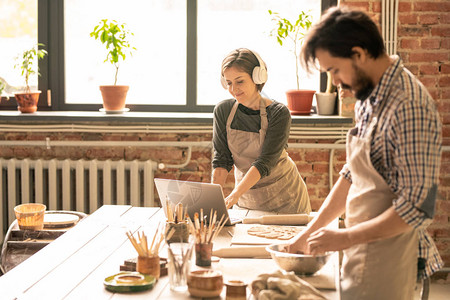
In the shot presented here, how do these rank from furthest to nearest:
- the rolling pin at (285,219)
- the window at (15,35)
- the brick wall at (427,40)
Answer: the window at (15,35) < the brick wall at (427,40) < the rolling pin at (285,219)

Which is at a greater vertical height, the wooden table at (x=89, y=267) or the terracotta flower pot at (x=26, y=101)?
the terracotta flower pot at (x=26, y=101)

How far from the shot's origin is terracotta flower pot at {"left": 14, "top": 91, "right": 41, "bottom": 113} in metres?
4.30

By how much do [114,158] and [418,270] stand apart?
9.23 feet

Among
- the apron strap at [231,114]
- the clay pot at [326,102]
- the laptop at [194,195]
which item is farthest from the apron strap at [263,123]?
the clay pot at [326,102]

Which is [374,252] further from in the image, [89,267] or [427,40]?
[427,40]

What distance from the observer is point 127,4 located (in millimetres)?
4406

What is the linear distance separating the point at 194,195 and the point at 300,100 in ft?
6.27

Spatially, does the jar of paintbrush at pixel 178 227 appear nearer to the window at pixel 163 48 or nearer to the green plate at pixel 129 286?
the green plate at pixel 129 286

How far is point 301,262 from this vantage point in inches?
75.6

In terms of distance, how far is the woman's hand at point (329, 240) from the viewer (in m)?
1.79

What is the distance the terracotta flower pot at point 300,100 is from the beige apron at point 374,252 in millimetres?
2302

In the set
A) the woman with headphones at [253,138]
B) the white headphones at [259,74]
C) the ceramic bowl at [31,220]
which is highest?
the white headphones at [259,74]

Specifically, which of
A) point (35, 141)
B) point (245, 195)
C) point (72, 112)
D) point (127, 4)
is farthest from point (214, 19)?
point (245, 195)

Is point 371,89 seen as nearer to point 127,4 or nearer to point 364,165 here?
point 364,165
